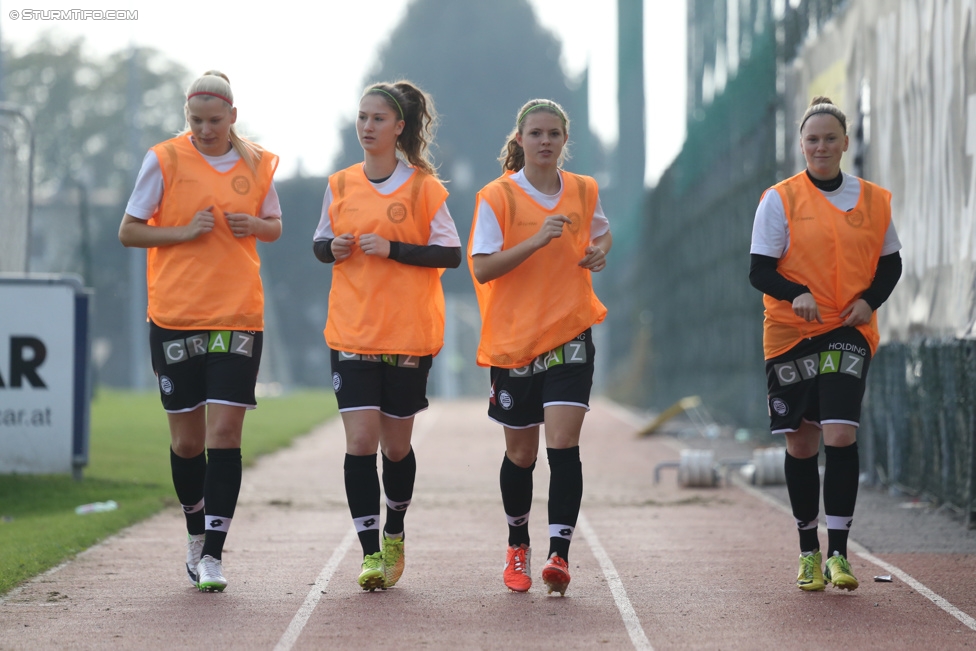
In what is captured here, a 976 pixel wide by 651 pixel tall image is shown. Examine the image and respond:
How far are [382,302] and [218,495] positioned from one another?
1.11 meters

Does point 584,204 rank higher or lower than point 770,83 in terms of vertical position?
lower

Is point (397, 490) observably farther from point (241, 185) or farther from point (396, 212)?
point (241, 185)

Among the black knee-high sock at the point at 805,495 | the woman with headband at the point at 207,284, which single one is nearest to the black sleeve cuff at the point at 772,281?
the black knee-high sock at the point at 805,495

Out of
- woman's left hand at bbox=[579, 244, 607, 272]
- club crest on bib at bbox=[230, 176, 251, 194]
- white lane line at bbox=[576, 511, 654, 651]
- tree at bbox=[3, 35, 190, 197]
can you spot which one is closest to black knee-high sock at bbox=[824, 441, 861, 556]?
white lane line at bbox=[576, 511, 654, 651]

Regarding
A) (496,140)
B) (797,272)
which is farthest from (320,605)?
(496,140)

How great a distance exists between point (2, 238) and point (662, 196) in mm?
17557

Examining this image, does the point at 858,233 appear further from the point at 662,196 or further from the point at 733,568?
the point at 662,196

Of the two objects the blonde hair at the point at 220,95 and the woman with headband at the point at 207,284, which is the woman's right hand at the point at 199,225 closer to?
the woman with headband at the point at 207,284

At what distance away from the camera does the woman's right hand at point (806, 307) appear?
6066mm

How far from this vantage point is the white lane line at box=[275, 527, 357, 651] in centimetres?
532

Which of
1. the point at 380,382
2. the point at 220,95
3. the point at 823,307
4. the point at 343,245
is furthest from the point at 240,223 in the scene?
the point at 823,307

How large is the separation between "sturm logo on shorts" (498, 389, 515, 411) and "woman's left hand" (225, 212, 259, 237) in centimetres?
132

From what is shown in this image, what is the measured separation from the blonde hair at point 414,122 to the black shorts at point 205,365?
3.59 ft

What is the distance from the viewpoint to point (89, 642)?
5.31 meters
